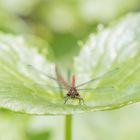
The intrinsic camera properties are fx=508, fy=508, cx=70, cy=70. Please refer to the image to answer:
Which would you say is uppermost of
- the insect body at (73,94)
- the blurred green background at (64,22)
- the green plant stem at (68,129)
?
the blurred green background at (64,22)

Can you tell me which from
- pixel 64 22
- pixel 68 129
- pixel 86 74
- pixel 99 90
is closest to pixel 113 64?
pixel 86 74

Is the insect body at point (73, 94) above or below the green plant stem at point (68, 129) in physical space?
above

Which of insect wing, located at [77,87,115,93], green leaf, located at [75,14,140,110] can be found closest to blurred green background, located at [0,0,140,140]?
green leaf, located at [75,14,140,110]

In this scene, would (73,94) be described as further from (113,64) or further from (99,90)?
(113,64)

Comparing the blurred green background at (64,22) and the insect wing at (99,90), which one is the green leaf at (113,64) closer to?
the insect wing at (99,90)

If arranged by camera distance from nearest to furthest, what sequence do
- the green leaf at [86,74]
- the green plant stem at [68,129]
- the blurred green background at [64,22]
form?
the green leaf at [86,74] → the green plant stem at [68,129] → the blurred green background at [64,22]

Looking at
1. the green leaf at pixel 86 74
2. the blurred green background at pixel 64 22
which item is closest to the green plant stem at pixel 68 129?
the green leaf at pixel 86 74

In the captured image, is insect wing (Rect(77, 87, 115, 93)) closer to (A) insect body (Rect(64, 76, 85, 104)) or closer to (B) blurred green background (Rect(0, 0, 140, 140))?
(A) insect body (Rect(64, 76, 85, 104))

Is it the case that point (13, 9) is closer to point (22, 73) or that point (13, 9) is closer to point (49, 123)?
point (49, 123)
